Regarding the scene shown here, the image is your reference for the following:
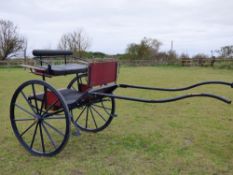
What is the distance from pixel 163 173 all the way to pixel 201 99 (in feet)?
13.6

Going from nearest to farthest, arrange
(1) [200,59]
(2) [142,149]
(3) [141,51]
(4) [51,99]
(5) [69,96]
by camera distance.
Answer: (4) [51,99] < (2) [142,149] < (5) [69,96] < (1) [200,59] < (3) [141,51]

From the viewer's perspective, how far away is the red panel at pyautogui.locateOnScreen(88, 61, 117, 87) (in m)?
2.80

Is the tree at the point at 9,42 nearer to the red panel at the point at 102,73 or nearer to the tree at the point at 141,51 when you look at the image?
the tree at the point at 141,51

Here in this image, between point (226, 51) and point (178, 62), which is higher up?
point (226, 51)

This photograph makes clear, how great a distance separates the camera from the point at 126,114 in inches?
189

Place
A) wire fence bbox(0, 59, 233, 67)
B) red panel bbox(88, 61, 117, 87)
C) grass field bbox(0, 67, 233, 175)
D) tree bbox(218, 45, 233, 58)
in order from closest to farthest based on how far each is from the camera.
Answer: grass field bbox(0, 67, 233, 175)
red panel bbox(88, 61, 117, 87)
wire fence bbox(0, 59, 233, 67)
tree bbox(218, 45, 233, 58)

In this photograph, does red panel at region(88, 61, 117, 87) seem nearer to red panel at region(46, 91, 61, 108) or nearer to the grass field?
red panel at region(46, 91, 61, 108)

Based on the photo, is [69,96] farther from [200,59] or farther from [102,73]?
[200,59]

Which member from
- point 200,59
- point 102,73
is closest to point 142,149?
point 102,73

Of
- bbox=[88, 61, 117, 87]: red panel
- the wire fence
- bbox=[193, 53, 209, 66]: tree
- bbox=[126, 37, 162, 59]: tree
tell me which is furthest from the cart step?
bbox=[126, 37, 162, 59]: tree

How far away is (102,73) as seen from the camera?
9.65 feet

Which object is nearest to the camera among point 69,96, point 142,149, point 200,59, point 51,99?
point 51,99

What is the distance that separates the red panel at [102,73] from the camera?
2.80 m

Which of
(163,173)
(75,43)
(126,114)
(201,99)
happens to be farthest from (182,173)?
(75,43)
